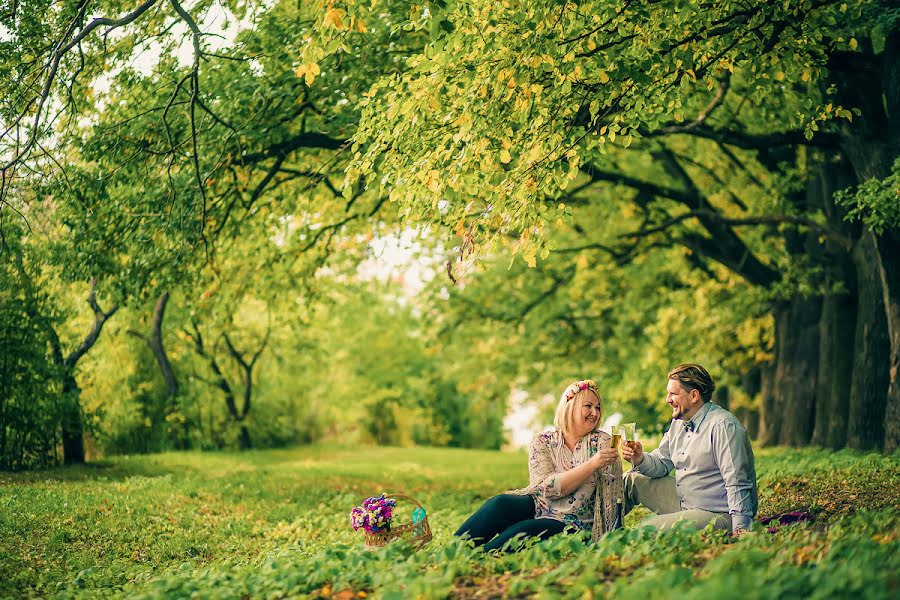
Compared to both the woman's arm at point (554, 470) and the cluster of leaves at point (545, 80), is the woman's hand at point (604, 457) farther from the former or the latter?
the cluster of leaves at point (545, 80)

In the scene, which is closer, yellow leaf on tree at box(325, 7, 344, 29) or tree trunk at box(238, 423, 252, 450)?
yellow leaf on tree at box(325, 7, 344, 29)

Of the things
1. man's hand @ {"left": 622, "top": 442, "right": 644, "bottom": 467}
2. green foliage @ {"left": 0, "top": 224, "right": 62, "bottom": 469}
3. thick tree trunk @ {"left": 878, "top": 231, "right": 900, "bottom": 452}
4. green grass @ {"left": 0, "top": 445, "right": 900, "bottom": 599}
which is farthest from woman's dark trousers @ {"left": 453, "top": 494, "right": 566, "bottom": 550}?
green foliage @ {"left": 0, "top": 224, "right": 62, "bottom": 469}

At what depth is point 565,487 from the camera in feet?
20.4

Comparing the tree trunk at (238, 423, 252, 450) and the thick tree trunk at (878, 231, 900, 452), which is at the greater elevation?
the thick tree trunk at (878, 231, 900, 452)

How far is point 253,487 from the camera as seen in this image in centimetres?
1324

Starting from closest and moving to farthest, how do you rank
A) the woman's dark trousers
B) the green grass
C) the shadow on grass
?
the green grass < the woman's dark trousers < the shadow on grass

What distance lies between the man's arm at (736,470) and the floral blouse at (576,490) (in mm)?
752

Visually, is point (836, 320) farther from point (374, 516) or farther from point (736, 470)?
point (374, 516)

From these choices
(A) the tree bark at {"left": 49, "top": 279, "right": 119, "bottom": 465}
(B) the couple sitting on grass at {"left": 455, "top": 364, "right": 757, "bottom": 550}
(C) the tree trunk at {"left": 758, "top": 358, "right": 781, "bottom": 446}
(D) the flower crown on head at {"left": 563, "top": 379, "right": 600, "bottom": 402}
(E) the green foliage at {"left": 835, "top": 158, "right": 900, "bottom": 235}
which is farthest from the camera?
(C) the tree trunk at {"left": 758, "top": 358, "right": 781, "bottom": 446}

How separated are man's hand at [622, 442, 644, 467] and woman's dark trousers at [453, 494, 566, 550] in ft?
2.37

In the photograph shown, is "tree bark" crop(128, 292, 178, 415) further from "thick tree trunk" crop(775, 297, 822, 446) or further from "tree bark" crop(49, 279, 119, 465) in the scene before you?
"thick tree trunk" crop(775, 297, 822, 446)

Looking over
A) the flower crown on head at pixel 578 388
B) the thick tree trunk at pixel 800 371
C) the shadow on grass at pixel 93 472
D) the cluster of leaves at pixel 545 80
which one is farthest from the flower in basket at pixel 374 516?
the thick tree trunk at pixel 800 371

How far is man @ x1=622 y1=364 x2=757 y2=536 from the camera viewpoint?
5.87 metres

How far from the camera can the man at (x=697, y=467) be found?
5.87m
